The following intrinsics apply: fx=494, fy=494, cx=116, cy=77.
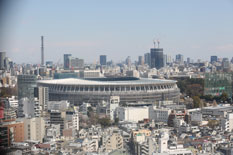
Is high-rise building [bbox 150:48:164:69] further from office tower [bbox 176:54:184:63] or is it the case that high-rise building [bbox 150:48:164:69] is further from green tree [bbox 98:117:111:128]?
green tree [bbox 98:117:111:128]

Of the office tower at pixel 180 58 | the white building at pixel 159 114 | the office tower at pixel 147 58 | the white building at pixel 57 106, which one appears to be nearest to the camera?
the white building at pixel 159 114

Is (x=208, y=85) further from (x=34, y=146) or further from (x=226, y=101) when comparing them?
(x=34, y=146)

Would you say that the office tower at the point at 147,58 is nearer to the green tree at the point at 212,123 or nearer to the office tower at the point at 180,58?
the office tower at the point at 180,58

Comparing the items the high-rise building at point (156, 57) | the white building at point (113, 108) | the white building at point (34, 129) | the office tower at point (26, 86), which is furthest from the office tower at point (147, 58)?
the white building at point (34, 129)

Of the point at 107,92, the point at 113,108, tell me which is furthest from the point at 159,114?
the point at 107,92

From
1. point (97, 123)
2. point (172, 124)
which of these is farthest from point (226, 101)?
point (97, 123)
